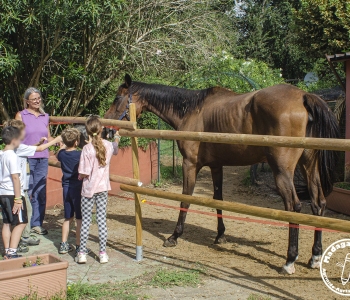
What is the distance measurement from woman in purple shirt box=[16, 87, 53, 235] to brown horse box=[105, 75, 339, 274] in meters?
0.92

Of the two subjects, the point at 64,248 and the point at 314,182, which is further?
the point at 64,248

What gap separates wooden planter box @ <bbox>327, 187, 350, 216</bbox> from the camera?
6785 mm

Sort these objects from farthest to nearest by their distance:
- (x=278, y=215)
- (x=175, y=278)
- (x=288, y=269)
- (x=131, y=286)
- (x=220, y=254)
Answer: (x=220, y=254) → (x=288, y=269) → (x=175, y=278) → (x=131, y=286) → (x=278, y=215)

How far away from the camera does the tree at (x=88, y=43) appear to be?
6.92m

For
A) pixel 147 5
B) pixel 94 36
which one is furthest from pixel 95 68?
pixel 147 5

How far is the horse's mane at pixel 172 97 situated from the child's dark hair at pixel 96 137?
153 cm

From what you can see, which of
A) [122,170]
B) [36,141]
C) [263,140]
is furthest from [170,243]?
[122,170]

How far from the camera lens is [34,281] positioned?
327 centimetres

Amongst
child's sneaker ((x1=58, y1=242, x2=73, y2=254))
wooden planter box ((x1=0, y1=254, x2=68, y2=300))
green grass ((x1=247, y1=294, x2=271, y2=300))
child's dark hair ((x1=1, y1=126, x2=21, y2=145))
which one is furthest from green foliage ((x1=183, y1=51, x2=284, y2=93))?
wooden planter box ((x1=0, y1=254, x2=68, y2=300))

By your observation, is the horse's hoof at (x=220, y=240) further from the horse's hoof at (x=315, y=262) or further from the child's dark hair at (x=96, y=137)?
the child's dark hair at (x=96, y=137)

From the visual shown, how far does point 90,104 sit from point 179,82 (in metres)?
2.11

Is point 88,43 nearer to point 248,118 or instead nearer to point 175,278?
point 248,118

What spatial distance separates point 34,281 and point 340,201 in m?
5.22

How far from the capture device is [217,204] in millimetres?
3834
